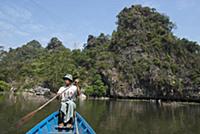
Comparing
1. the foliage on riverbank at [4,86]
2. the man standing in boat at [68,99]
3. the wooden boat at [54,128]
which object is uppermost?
the foliage on riverbank at [4,86]

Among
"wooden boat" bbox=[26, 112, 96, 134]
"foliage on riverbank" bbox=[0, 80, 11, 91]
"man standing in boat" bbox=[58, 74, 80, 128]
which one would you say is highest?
"foliage on riverbank" bbox=[0, 80, 11, 91]

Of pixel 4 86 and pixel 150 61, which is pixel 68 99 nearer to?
pixel 150 61

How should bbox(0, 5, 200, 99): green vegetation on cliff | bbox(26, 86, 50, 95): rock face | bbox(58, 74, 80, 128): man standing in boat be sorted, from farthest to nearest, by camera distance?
bbox(26, 86, 50, 95): rock face, bbox(0, 5, 200, 99): green vegetation on cliff, bbox(58, 74, 80, 128): man standing in boat

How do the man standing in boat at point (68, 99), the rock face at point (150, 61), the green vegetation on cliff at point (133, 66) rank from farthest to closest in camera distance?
1. the green vegetation on cliff at point (133, 66)
2. the rock face at point (150, 61)
3. the man standing in boat at point (68, 99)

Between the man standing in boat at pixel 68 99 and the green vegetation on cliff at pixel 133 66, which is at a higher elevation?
the green vegetation on cliff at pixel 133 66

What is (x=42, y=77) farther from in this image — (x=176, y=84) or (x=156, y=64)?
(x=176, y=84)

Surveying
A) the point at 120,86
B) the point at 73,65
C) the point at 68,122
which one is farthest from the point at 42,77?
the point at 68,122

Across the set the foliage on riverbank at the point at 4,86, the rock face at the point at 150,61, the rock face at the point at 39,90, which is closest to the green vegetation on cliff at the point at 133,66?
the rock face at the point at 150,61

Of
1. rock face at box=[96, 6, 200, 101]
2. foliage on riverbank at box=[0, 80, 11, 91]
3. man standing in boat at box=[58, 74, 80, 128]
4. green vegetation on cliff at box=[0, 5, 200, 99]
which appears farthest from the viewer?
foliage on riverbank at box=[0, 80, 11, 91]

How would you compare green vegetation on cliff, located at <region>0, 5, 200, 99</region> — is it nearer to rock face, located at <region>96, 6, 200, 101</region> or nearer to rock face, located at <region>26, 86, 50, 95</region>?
rock face, located at <region>96, 6, 200, 101</region>

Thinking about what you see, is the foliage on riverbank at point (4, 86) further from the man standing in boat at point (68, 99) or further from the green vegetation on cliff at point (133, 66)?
the man standing in boat at point (68, 99)

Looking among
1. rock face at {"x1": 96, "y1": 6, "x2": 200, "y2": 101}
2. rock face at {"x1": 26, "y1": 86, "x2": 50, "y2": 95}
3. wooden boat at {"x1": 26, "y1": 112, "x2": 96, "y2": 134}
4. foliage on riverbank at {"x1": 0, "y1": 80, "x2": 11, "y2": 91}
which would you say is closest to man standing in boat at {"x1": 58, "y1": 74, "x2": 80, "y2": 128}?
wooden boat at {"x1": 26, "y1": 112, "x2": 96, "y2": 134}

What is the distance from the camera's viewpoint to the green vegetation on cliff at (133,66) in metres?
40.7

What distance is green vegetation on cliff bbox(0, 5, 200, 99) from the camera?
40.7m
